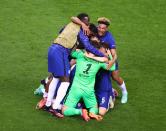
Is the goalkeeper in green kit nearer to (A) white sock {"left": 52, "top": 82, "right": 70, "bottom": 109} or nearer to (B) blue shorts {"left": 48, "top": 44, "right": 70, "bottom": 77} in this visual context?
(A) white sock {"left": 52, "top": 82, "right": 70, "bottom": 109}

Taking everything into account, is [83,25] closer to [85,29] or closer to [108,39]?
[85,29]

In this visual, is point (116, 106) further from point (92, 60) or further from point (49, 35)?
point (49, 35)

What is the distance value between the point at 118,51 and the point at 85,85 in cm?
283

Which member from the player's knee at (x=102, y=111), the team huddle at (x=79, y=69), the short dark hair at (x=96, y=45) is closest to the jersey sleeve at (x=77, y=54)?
the team huddle at (x=79, y=69)

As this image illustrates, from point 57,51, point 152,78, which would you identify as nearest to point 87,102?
point 57,51

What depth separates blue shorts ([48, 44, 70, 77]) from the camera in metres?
10.7

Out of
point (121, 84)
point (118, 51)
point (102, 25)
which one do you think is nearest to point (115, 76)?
point (121, 84)

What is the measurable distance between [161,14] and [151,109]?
4.87m

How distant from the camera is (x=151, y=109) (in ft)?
36.6

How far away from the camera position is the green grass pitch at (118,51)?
10625 millimetres

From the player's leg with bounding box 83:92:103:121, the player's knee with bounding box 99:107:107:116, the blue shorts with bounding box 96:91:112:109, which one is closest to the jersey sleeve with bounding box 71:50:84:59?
the player's leg with bounding box 83:92:103:121

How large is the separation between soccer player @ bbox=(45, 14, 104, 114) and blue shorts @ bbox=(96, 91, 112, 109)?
27.6 inches

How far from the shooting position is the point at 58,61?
1070cm

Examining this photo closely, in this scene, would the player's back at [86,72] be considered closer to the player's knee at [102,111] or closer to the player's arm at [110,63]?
the player's arm at [110,63]
